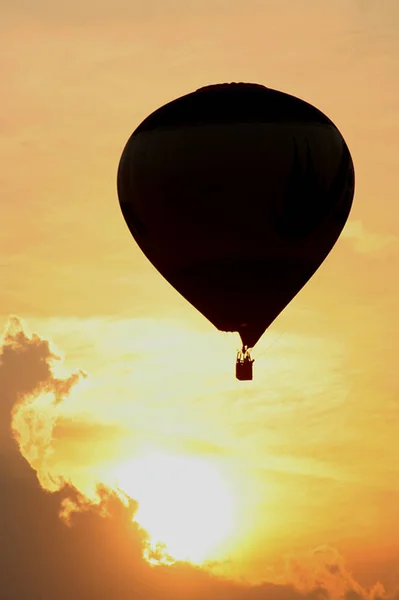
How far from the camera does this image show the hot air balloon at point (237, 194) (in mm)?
159500

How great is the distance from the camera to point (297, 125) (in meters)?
160

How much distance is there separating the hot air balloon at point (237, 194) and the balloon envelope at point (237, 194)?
0.14ft

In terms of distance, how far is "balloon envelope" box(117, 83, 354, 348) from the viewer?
159500 mm

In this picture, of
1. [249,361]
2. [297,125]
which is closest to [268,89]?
[297,125]

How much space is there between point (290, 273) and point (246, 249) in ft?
9.27

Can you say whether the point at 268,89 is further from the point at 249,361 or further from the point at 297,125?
the point at 249,361

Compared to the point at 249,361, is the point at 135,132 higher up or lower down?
higher up

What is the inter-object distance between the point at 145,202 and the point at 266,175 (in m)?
5.70

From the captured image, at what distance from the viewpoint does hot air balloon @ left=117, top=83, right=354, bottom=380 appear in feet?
523

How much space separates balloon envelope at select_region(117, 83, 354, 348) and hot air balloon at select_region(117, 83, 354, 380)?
4cm

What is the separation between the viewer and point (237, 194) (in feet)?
523

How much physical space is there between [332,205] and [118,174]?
9.73m

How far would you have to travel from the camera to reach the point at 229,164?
159 meters

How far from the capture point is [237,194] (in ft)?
523
